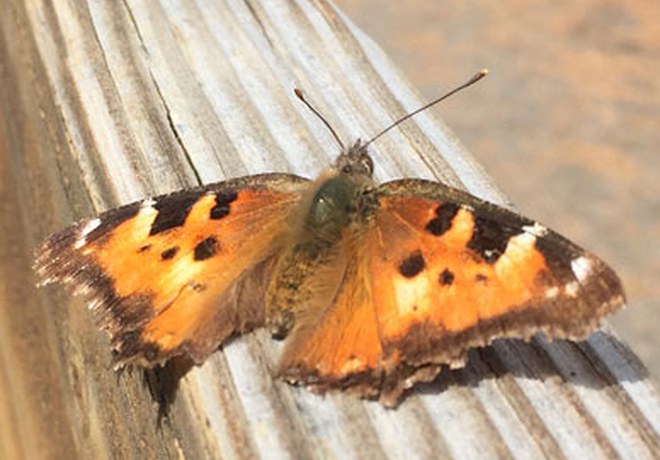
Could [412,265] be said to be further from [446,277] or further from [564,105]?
[564,105]

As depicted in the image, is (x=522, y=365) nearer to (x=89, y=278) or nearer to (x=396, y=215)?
(x=396, y=215)

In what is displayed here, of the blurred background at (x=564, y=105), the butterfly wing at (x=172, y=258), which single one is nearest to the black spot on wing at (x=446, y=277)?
the butterfly wing at (x=172, y=258)

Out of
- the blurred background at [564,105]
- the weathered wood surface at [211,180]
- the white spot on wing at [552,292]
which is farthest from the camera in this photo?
the blurred background at [564,105]

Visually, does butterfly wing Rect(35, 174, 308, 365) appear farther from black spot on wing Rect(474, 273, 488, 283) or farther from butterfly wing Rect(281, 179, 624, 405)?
black spot on wing Rect(474, 273, 488, 283)

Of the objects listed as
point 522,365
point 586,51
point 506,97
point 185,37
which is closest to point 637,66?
point 586,51

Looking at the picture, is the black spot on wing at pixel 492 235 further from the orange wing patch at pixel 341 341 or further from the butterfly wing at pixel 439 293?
the orange wing patch at pixel 341 341

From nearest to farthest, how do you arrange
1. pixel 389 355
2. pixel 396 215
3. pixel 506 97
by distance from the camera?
pixel 389 355, pixel 396 215, pixel 506 97

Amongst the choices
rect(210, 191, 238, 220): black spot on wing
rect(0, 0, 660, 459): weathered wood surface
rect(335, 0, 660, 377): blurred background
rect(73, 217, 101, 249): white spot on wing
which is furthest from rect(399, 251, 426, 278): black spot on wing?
rect(335, 0, 660, 377): blurred background

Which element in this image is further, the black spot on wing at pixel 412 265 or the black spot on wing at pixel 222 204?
the black spot on wing at pixel 222 204
